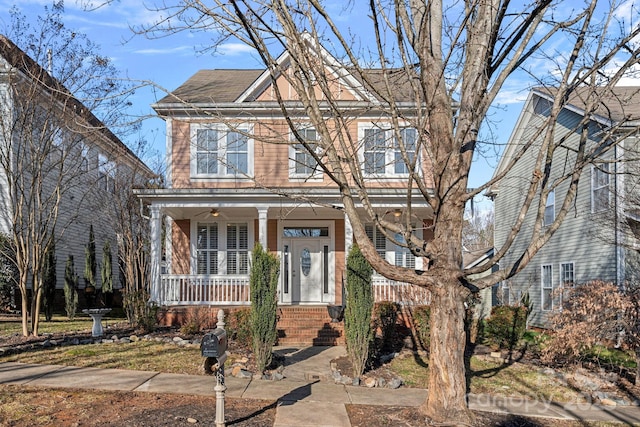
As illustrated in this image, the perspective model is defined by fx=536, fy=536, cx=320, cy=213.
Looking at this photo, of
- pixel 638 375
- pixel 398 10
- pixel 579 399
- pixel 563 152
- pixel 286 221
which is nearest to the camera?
pixel 398 10

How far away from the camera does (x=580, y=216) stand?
51.4 feet

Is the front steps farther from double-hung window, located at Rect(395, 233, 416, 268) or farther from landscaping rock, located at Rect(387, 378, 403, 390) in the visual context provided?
landscaping rock, located at Rect(387, 378, 403, 390)

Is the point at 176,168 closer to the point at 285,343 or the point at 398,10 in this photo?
the point at 285,343

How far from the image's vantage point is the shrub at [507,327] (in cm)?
1091

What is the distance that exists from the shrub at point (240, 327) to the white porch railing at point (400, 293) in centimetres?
370

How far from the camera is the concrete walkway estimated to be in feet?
22.0

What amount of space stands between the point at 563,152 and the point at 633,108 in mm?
2610

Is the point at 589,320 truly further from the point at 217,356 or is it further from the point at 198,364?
the point at 198,364

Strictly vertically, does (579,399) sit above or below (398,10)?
below

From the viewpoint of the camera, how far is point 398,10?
5.55 m

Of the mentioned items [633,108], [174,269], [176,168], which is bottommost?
[174,269]

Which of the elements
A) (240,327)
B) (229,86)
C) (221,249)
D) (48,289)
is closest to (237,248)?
(221,249)

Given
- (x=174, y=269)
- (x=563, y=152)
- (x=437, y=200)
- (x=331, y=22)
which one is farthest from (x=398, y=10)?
(x=563, y=152)

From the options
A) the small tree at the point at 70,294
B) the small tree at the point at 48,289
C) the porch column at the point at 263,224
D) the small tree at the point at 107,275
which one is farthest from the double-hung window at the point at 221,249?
the small tree at the point at 107,275
